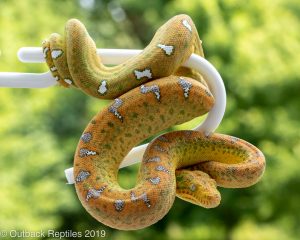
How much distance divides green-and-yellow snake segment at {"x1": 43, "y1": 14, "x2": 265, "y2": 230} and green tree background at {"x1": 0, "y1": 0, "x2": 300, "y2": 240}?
4.50m

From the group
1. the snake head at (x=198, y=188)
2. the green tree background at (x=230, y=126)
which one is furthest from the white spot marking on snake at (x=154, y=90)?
the green tree background at (x=230, y=126)

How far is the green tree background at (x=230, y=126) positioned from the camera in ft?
21.2

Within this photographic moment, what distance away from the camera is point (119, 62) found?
146cm

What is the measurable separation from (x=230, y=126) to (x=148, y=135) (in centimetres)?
564

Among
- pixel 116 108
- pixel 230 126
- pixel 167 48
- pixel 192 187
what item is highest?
pixel 167 48

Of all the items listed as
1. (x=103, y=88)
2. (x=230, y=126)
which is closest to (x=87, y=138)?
(x=103, y=88)

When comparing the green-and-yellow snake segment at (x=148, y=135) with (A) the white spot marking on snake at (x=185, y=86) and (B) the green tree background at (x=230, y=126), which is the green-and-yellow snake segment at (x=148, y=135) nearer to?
(A) the white spot marking on snake at (x=185, y=86)

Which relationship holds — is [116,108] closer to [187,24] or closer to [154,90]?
[154,90]

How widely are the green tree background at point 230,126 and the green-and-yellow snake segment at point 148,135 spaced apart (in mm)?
4499

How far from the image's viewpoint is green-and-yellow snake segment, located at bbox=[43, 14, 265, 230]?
129 centimetres

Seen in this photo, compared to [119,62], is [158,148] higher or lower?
lower

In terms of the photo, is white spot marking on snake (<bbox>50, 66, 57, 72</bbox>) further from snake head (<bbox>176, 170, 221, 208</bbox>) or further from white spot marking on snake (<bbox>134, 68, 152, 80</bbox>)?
snake head (<bbox>176, 170, 221, 208</bbox>)

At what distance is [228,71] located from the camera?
714 cm

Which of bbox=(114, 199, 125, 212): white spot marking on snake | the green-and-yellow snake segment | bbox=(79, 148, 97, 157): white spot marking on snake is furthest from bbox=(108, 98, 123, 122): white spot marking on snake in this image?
bbox=(114, 199, 125, 212): white spot marking on snake
